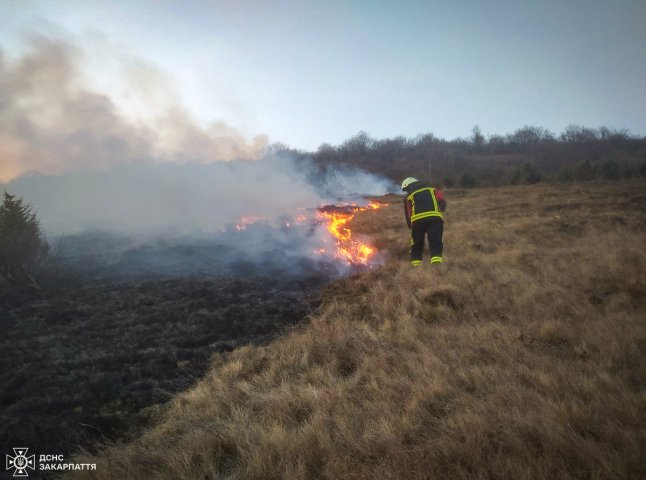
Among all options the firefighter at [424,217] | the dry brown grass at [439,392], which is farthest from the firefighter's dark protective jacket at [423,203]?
the dry brown grass at [439,392]

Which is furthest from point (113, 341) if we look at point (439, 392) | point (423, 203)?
point (423, 203)

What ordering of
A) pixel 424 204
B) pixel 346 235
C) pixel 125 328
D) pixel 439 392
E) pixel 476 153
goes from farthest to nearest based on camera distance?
pixel 476 153 < pixel 346 235 < pixel 424 204 < pixel 125 328 < pixel 439 392

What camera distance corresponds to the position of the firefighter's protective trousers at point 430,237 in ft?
27.8

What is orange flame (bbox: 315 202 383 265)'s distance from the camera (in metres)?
12.6

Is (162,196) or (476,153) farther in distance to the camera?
(476,153)

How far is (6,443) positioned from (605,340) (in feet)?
22.7

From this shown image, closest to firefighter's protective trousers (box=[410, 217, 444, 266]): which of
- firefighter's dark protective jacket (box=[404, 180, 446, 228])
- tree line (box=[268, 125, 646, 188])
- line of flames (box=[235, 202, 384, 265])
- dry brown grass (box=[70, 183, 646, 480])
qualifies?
firefighter's dark protective jacket (box=[404, 180, 446, 228])

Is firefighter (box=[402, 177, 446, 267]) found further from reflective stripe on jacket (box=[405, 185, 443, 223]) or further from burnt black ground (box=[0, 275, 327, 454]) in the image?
burnt black ground (box=[0, 275, 327, 454])

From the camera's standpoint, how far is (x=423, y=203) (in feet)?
28.7

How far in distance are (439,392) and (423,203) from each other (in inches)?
237

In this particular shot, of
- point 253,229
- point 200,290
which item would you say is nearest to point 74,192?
point 253,229

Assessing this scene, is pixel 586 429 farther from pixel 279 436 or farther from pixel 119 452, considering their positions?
pixel 119 452

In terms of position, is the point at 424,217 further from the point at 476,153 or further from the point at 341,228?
the point at 476,153

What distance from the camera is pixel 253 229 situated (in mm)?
18594
